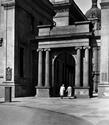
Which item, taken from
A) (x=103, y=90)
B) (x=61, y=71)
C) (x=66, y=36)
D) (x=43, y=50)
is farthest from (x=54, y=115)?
(x=61, y=71)

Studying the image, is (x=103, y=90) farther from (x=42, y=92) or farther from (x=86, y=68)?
(x=42, y=92)

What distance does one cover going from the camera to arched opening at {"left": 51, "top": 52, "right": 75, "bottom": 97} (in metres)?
33.4

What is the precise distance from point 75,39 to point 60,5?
15.1 m

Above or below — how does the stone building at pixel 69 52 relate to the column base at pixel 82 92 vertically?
above

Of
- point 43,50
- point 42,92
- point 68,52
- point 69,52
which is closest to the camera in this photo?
point 42,92

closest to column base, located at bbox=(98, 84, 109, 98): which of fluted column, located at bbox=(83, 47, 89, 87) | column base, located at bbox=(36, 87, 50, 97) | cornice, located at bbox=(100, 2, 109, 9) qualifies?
fluted column, located at bbox=(83, 47, 89, 87)

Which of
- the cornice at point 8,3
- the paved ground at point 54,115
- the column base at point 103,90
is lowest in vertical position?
the paved ground at point 54,115

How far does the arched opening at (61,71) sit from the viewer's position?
33403 mm

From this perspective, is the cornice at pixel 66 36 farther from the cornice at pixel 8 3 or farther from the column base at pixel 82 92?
the column base at pixel 82 92

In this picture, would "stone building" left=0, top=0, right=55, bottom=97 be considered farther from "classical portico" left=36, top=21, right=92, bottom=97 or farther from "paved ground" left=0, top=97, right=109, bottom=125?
"paved ground" left=0, top=97, right=109, bottom=125

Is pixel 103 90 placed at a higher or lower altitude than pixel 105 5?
lower

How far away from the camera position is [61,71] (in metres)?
40.2

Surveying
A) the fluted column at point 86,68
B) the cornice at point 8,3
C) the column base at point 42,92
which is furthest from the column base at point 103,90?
the cornice at point 8,3

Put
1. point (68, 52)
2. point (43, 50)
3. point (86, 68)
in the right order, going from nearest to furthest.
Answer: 1. point (86, 68)
2. point (68, 52)
3. point (43, 50)
